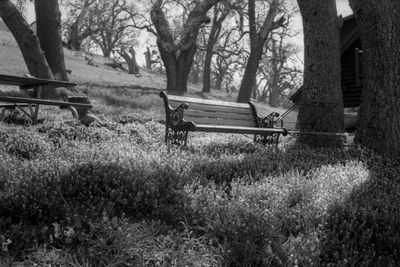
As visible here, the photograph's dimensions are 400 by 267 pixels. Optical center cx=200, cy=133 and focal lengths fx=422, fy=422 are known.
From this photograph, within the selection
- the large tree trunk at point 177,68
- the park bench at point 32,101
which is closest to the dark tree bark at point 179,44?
the large tree trunk at point 177,68

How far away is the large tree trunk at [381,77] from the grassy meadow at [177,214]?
10.3 ft

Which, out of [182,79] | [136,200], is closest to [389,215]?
[136,200]

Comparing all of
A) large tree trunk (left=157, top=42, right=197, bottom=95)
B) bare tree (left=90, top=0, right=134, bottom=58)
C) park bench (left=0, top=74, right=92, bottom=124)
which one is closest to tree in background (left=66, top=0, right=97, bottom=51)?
bare tree (left=90, top=0, right=134, bottom=58)

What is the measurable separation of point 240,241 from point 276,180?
5.85ft

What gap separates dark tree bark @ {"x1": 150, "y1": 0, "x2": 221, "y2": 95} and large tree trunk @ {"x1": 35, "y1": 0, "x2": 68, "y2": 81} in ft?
29.6

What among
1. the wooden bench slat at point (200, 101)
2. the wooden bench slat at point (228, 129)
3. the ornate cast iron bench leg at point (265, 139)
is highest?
the wooden bench slat at point (200, 101)

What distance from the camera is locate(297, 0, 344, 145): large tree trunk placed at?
9.78 m

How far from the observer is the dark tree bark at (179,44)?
23109 millimetres

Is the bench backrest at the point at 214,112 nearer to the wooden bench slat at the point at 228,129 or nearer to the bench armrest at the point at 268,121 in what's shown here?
the bench armrest at the point at 268,121

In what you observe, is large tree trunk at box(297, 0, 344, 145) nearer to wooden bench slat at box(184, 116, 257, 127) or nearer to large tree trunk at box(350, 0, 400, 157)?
large tree trunk at box(350, 0, 400, 157)

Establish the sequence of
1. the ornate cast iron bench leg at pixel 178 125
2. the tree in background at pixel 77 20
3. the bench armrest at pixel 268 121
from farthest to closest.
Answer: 1. the tree in background at pixel 77 20
2. the bench armrest at pixel 268 121
3. the ornate cast iron bench leg at pixel 178 125

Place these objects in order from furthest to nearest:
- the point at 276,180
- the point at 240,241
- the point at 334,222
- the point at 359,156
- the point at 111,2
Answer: the point at 111,2 → the point at 359,156 → the point at 276,180 → the point at 334,222 → the point at 240,241

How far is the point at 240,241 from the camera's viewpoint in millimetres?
3820

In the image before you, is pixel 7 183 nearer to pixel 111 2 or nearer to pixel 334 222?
pixel 334 222
